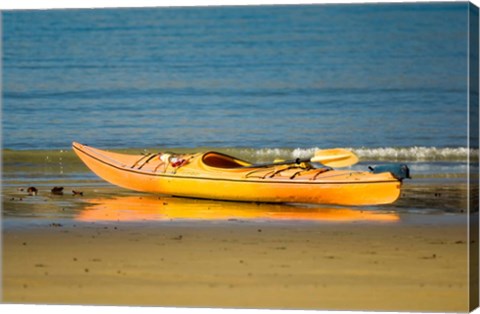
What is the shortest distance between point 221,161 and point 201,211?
33cm

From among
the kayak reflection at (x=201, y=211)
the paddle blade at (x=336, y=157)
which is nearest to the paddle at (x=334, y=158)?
the paddle blade at (x=336, y=157)

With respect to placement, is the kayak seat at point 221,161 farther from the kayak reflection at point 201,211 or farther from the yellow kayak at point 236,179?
the kayak reflection at point 201,211

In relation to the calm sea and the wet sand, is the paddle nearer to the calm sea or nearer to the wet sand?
the calm sea

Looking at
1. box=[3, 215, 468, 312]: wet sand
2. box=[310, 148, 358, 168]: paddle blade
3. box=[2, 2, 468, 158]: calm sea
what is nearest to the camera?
box=[3, 215, 468, 312]: wet sand

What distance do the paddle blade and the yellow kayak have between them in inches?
2.7

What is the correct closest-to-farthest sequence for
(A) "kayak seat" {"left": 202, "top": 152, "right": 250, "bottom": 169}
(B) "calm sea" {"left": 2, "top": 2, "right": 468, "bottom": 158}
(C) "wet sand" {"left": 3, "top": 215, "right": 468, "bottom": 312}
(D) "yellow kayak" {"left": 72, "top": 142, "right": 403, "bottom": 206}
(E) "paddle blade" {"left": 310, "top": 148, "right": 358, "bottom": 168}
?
1. (C) "wet sand" {"left": 3, "top": 215, "right": 468, "bottom": 312}
2. (B) "calm sea" {"left": 2, "top": 2, "right": 468, "bottom": 158}
3. (E) "paddle blade" {"left": 310, "top": 148, "right": 358, "bottom": 168}
4. (D) "yellow kayak" {"left": 72, "top": 142, "right": 403, "bottom": 206}
5. (A) "kayak seat" {"left": 202, "top": 152, "right": 250, "bottom": 169}

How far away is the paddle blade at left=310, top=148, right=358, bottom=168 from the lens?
9.34 meters

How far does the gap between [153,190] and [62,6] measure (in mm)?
1295

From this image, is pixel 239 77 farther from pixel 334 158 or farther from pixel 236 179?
pixel 334 158

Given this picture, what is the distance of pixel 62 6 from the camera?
9758mm

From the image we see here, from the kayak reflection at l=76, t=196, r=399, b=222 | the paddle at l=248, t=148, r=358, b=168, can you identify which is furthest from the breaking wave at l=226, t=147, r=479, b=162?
the kayak reflection at l=76, t=196, r=399, b=222

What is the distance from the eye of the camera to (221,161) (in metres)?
9.64

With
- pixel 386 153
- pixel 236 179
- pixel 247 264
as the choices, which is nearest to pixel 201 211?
pixel 236 179

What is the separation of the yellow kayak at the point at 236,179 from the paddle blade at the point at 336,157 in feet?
0.22
